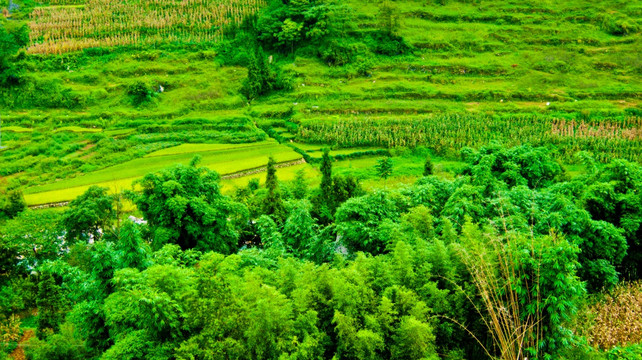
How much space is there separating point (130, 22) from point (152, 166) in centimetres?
2642

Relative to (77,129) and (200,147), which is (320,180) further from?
(77,129)

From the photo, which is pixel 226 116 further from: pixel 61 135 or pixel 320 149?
pixel 61 135

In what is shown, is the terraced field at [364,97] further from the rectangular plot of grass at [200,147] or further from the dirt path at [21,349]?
the dirt path at [21,349]

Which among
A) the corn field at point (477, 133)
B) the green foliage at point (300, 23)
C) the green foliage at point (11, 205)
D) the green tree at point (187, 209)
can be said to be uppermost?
the green foliage at point (300, 23)

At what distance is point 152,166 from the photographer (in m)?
30.7

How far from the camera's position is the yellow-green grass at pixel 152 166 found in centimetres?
2737

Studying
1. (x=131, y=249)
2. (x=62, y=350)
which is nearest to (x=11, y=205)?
(x=62, y=350)

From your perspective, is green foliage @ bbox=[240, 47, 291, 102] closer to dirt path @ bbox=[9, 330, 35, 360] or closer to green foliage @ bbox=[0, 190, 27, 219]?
green foliage @ bbox=[0, 190, 27, 219]

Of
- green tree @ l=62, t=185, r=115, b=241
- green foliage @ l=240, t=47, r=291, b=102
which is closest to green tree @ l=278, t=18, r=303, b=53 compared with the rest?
green foliage @ l=240, t=47, r=291, b=102

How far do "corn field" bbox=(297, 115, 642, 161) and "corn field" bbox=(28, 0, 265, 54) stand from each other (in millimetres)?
20558

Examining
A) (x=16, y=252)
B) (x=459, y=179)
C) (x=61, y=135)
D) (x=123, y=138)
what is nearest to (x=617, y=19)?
(x=459, y=179)

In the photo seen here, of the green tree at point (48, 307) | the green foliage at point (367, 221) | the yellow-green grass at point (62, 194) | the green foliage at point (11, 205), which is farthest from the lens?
the yellow-green grass at point (62, 194)

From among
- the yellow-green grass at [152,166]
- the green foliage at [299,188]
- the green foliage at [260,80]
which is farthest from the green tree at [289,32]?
the green foliage at [299,188]

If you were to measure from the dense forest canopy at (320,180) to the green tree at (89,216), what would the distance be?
3.5 inches
